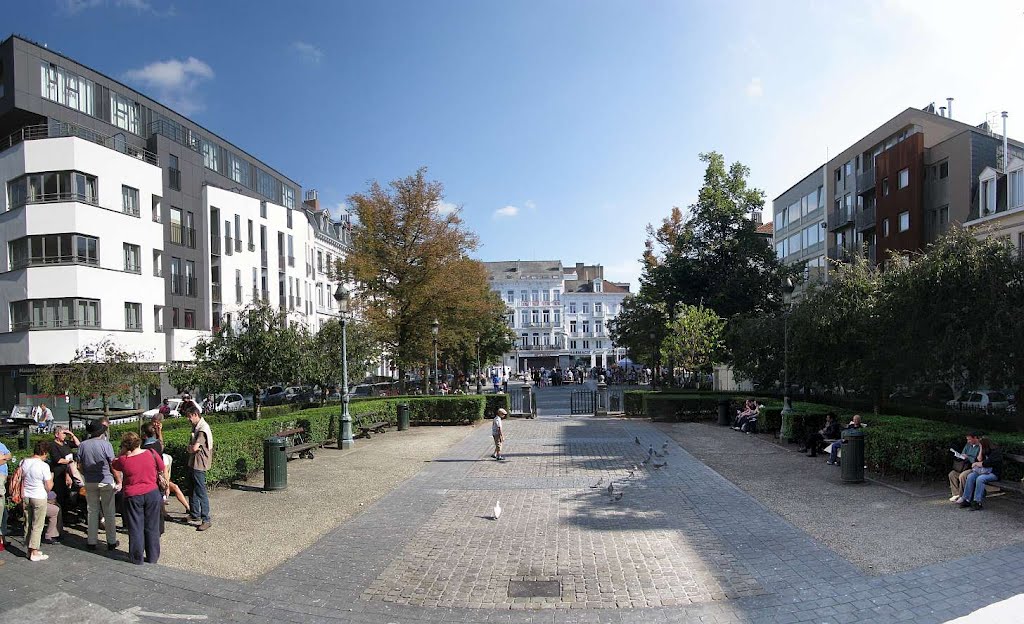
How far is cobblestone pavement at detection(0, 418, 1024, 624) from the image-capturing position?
618 centimetres

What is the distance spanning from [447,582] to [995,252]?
1494cm

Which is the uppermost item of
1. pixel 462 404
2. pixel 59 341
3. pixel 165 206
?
pixel 165 206

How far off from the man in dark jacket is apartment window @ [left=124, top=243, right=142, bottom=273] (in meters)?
35.6

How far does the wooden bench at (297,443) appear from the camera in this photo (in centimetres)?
1456

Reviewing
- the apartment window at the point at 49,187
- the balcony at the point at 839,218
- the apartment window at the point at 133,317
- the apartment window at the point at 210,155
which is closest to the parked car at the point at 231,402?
the apartment window at the point at 133,317

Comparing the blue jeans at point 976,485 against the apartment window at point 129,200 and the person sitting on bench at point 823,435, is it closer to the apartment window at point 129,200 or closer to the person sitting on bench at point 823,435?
the person sitting on bench at point 823,435

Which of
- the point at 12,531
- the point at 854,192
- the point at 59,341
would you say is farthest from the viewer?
the point at 854,192

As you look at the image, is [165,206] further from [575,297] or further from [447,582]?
[575,297]

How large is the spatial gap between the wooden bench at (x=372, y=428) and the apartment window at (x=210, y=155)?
92.7ft

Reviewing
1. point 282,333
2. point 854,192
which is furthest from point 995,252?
point 854,192

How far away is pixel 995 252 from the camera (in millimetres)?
14953

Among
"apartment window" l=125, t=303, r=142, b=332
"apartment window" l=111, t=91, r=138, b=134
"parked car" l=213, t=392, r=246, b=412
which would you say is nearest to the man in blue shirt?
"parked car" l=213, t=392, r=246, b=412

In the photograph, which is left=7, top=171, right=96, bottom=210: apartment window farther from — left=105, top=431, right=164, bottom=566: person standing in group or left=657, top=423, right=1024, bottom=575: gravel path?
left=657, top=423, right=1024, bottom=575: gravel path

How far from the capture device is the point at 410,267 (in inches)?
1103
